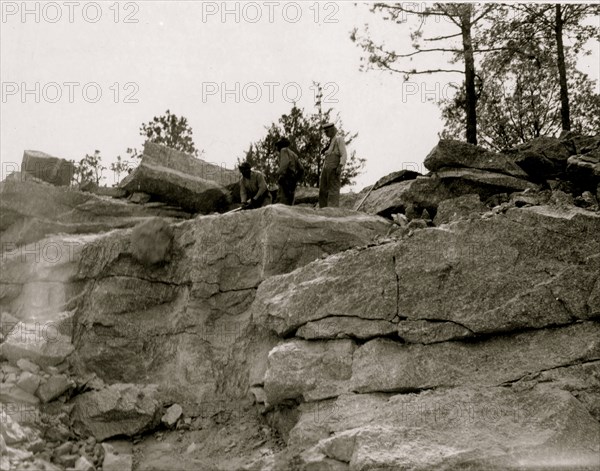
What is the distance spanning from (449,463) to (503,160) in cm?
708

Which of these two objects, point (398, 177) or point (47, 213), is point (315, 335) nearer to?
point (398, 177)

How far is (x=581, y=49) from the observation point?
1664 cm

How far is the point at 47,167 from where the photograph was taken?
12.2 metres

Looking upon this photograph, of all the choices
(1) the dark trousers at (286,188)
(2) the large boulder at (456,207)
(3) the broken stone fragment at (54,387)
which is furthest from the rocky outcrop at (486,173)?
(3) the broken stone fragment at (54,387)

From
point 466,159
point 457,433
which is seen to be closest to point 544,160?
point 466,159

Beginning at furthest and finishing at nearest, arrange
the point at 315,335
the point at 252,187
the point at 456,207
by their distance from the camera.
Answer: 1. the point at 252,187
2. the point at 456,207
3. the point at 315,335

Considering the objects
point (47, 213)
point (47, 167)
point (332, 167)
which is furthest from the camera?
point (47, 167)

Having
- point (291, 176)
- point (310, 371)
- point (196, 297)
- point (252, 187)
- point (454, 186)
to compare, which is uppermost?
point (291, 176)

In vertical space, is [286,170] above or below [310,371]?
above

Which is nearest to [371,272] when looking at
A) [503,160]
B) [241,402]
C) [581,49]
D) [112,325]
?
[241,402]

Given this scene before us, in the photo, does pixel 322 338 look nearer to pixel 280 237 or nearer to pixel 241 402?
pixel 241 402

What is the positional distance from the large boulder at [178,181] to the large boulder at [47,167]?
1.23 m

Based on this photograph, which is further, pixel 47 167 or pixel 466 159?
pixel 47 167

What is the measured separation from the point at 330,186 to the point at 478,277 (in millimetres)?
5205
